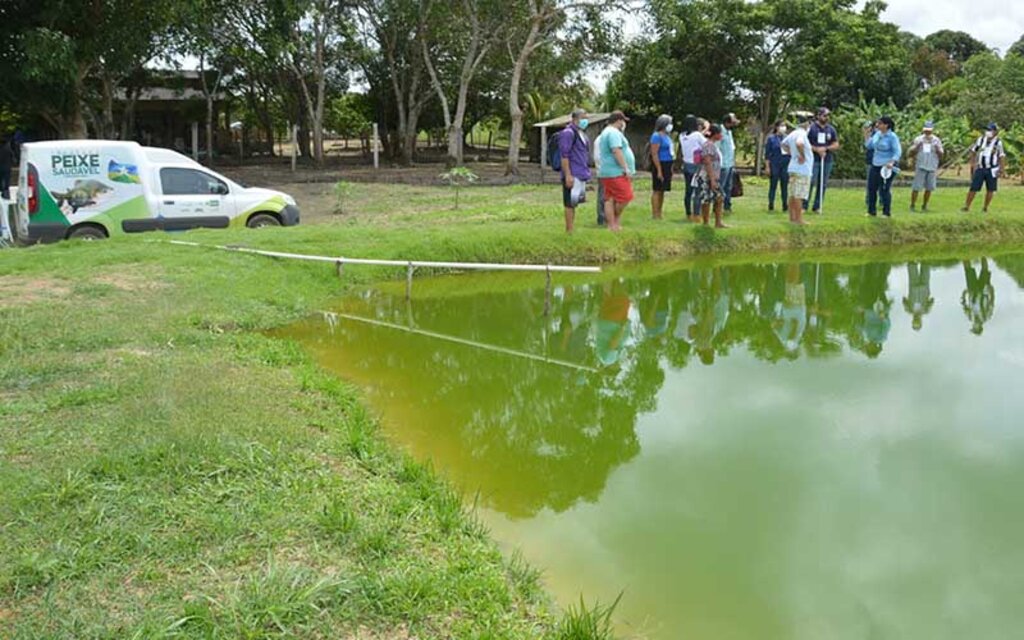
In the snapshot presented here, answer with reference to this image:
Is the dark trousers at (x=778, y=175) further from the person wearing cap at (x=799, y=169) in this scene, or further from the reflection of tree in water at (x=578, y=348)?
the reflection of tree in water at (x=578, y=348)

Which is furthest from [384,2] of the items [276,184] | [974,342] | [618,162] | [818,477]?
[818,477]

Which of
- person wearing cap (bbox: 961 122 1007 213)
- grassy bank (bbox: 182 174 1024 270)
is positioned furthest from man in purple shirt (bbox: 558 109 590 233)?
person wearing cap (bbox: 961 122 1007 213)

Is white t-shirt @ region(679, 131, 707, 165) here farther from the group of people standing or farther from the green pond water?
the green pond water

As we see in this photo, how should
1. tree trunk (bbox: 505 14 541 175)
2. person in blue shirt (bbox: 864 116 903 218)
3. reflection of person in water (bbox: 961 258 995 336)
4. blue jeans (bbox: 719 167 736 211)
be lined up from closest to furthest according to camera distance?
reflection of person in water (bbox: 961 258 995 336), person in blue shirt (bbox: 864 116 903 218), blue jeans (bbox: 719 167 736 211), tree trunk (bbox: 505 14 541 175)

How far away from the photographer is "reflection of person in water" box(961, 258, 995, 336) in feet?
27.1

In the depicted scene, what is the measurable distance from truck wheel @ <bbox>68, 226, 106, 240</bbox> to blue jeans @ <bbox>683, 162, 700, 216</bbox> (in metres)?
8.42

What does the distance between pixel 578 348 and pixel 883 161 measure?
28.1 ft

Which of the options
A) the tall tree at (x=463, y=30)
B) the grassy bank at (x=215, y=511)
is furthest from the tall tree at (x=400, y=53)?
the grassy bank at (x=215, y=511)

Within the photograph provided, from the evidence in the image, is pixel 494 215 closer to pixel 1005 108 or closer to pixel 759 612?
pixel 759 612

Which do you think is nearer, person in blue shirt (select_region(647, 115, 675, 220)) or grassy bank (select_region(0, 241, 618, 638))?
grassy bank (select_region(0, 241, 618, 638))

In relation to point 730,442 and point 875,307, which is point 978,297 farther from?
point 730,442

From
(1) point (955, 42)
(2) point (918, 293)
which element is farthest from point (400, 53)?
(1) point (955, 42)

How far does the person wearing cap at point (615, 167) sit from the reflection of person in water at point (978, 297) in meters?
4.29

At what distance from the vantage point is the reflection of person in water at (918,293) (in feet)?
27.8
